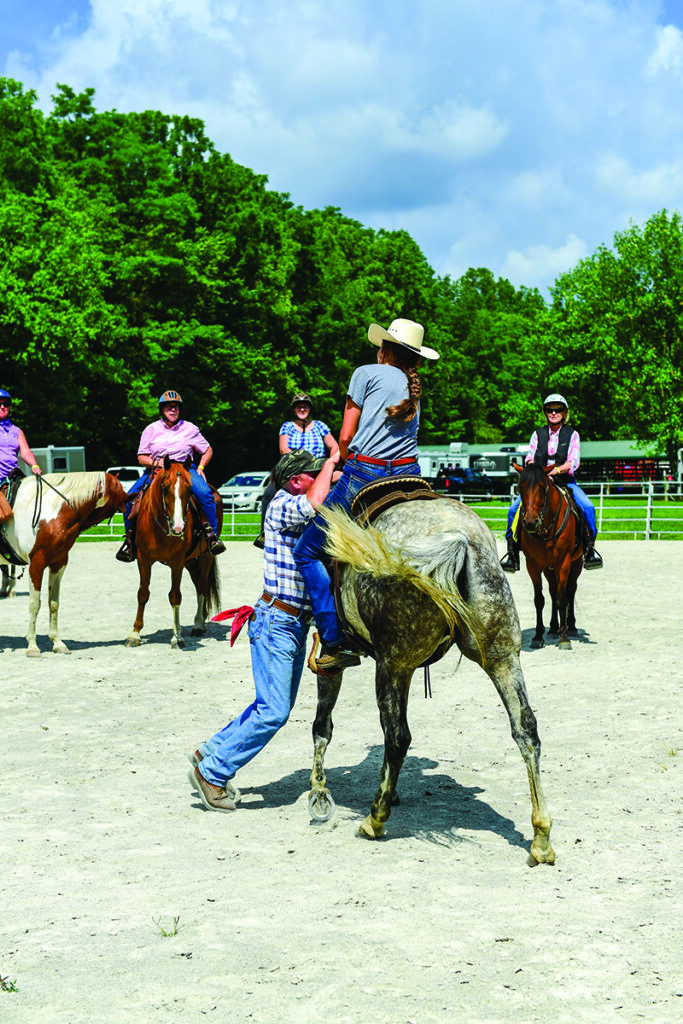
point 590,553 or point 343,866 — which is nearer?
point 343,866

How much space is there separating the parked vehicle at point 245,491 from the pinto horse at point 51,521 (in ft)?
79.7

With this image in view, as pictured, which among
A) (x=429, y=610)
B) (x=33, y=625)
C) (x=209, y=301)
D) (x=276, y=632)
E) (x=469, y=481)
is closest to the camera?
(x=429, y=610)

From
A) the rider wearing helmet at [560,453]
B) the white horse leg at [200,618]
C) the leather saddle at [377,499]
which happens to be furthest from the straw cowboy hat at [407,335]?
the white horse leg at [200,618]

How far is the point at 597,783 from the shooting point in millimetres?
6797

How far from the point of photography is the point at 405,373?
247 inches

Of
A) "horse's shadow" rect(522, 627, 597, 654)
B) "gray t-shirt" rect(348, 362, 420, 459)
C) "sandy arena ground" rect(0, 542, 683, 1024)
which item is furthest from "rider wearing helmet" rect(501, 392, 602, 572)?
"gray t-shirt" rect(348, 362, 420, 459)

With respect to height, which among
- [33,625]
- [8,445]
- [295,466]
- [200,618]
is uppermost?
[8,445]

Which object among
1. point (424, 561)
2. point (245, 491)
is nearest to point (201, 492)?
point (424, 561)

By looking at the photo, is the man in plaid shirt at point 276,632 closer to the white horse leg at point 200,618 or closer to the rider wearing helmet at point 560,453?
the rider wearing helmet at point 560,453

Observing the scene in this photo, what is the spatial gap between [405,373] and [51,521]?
6619 millimetres

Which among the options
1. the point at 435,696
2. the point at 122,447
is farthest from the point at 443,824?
the point at 122,447

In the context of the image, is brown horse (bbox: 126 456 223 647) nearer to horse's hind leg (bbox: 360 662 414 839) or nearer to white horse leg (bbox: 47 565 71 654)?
white horse leg (bbox: 47 565 71 654)

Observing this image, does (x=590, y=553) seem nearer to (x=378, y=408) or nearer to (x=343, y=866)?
(x=378, y=408)

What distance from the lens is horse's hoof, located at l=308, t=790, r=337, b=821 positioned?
603cm
